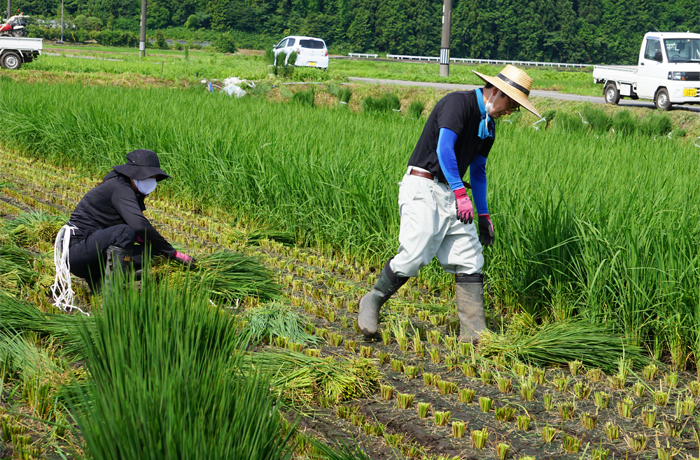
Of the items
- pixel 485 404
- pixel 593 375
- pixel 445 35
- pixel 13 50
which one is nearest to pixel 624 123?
pixel 593 375

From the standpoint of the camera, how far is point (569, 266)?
3758mm

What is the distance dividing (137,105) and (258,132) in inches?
109

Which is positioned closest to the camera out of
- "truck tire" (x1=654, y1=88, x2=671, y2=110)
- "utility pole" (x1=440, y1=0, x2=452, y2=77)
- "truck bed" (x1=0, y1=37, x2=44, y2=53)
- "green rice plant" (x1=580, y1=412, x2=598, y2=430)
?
"green rice plant" (x1=580, y1=412, x2=598, y2=430)

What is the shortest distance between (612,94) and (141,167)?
12.7m

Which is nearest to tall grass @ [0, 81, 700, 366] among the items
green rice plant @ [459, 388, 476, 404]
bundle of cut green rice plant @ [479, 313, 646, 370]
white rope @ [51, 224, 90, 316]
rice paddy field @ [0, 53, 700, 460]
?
rice paddy field @ [0, 53, 700, 460]

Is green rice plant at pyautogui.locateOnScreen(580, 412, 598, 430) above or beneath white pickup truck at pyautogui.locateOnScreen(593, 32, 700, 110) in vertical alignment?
beneath

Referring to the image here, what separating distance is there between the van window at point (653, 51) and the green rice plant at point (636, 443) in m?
12.5

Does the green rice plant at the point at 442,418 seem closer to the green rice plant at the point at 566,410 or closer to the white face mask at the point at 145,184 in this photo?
the green rice plant at the point at 566,410

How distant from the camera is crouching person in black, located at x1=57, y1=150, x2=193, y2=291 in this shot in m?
3.76

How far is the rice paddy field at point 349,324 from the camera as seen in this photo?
2.14 metres

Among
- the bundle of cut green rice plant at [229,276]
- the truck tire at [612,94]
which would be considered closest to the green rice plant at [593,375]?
the bundle of cut green rice plant at [229,276]

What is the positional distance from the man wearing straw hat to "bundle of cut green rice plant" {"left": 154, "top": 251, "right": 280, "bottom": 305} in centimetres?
74

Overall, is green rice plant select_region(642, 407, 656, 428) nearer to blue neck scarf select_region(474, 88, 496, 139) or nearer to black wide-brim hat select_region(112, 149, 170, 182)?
blue neck scarf select_region(474, 88, 496, 139)

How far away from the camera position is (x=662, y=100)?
12.9m
